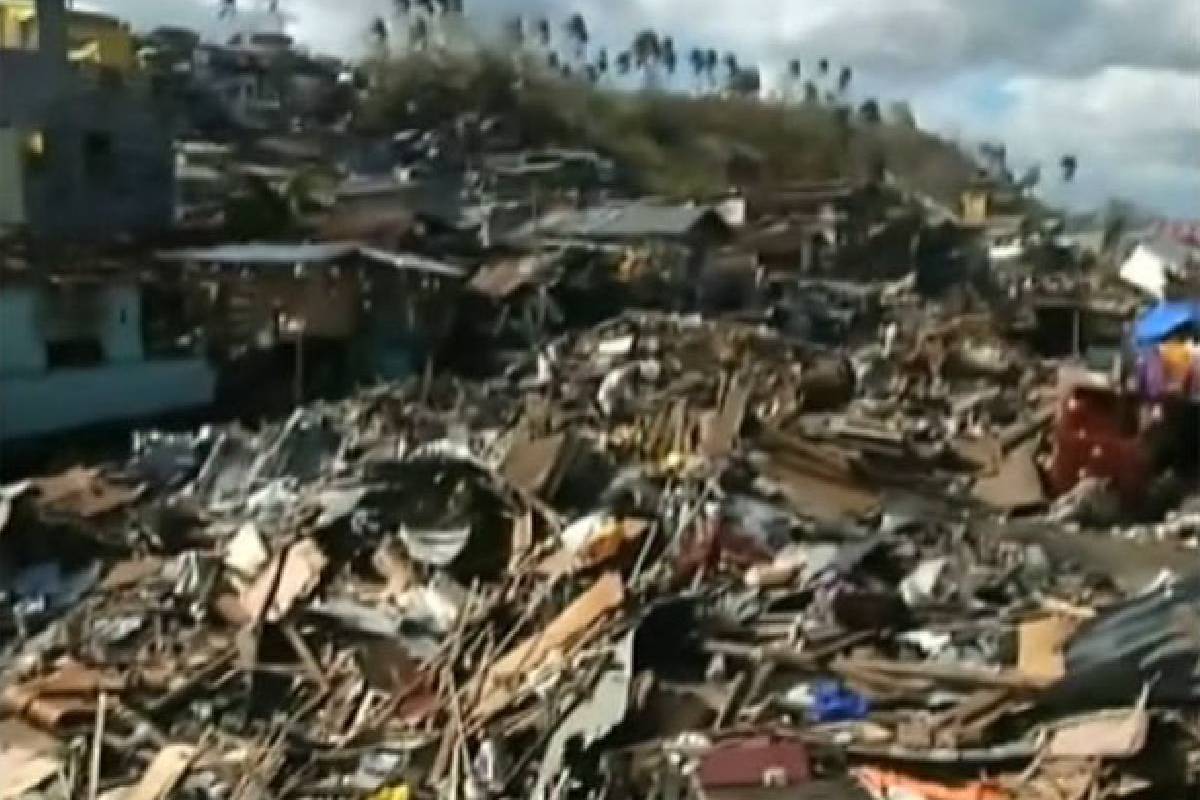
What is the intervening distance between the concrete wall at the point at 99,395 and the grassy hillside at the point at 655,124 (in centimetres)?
2954

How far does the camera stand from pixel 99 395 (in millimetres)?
22500

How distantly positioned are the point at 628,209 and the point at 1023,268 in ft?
37.1

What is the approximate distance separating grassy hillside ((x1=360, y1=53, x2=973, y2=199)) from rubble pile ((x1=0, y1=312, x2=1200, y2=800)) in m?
37.3

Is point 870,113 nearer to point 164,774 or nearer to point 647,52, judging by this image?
point 647,52

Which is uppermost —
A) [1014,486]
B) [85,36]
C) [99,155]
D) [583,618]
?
[85,36]

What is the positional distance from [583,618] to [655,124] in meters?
56.0

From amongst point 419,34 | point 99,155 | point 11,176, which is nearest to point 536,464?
point 11,176

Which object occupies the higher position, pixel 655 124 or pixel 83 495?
pixel 655 124

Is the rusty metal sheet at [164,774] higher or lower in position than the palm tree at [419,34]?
lower

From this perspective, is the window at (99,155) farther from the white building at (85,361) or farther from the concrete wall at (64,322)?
the concrete wall at (64,322)

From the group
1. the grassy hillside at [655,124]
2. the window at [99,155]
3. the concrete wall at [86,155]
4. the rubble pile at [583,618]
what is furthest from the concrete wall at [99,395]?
the grassy hillside at [655,124]

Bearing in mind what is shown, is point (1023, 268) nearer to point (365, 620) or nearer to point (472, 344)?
point (472, 344)

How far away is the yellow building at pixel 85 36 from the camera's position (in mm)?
29891

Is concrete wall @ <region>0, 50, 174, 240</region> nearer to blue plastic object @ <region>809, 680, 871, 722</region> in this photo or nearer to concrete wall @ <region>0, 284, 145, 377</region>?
concrete wall @ <region>0, 284, 145, 377</region>
